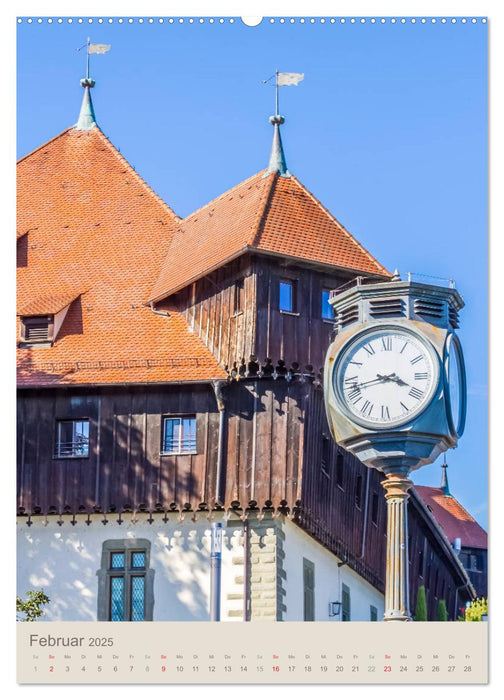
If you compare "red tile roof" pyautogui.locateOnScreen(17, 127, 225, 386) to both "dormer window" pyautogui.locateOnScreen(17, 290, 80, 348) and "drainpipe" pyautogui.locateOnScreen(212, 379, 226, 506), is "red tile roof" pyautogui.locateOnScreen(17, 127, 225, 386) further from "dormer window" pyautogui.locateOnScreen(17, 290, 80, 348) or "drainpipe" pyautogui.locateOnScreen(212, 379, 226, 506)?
"drainpipe" pyautogui.locateOnScreen(212, 379, 226, 506)

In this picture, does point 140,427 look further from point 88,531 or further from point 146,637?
point 146,637

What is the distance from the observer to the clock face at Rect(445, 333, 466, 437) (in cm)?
3197

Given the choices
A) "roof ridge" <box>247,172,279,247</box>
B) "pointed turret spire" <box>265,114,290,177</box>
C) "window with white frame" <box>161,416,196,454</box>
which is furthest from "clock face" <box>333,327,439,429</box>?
"pointed turret spire" <box>265,114,290,177</box>

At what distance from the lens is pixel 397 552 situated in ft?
108

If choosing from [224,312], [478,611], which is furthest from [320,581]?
[478,611]

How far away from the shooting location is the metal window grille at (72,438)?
37.6 m

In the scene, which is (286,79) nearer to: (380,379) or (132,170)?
(380,379)

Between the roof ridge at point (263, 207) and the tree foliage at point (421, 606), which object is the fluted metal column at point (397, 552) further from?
the roof ridge at point (263, 207)

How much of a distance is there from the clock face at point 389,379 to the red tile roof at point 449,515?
179cm

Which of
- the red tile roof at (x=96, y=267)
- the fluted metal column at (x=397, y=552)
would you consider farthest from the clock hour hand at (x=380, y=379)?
the red tile roof at (x=96, y=267)

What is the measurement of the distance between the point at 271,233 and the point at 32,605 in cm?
902

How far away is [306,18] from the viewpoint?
2381 cm

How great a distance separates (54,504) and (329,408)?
6512 mm

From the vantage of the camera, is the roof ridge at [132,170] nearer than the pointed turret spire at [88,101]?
No
